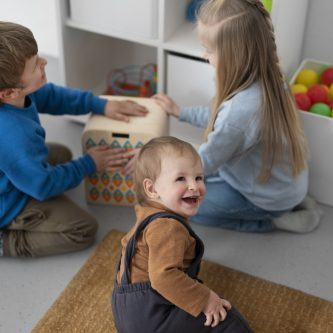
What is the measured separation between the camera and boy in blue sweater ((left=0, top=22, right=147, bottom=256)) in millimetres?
1295

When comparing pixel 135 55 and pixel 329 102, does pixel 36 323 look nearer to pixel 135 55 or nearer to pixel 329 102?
pixel 329 102

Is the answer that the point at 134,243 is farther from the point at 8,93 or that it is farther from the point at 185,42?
the point at 185,42

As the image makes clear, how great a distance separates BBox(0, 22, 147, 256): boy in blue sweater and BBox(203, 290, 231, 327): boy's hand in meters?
0.49

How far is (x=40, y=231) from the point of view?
1.46 metres

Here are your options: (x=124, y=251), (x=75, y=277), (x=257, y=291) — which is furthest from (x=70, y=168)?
(x=257, y=291)

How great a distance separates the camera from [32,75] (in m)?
1.32

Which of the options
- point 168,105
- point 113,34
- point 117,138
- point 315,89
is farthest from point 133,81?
point 315,89

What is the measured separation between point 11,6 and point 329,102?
1.09m

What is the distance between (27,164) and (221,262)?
561mm

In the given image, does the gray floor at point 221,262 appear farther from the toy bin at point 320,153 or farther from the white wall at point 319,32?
the white wall at point 319,32

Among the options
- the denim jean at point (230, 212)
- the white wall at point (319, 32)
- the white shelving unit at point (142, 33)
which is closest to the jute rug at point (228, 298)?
the denim jean at point (230, 212)

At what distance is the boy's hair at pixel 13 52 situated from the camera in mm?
1250

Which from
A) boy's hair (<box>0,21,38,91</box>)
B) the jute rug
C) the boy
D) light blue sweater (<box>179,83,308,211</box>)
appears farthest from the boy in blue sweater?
the boy

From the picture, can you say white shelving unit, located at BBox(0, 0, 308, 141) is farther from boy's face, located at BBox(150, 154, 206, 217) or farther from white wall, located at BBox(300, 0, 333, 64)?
→ boy's face, located at BBox(150, 154, 206, 217)
